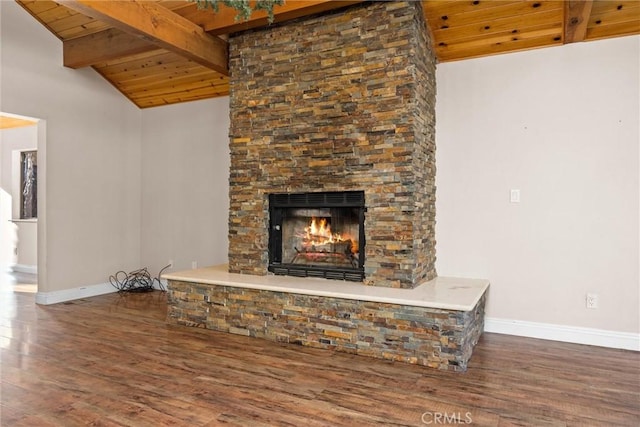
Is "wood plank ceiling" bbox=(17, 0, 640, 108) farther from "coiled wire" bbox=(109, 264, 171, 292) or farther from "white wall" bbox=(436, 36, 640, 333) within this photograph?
"coiled wire" bbox=(109, 264, 171, 292)

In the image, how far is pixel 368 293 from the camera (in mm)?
2980

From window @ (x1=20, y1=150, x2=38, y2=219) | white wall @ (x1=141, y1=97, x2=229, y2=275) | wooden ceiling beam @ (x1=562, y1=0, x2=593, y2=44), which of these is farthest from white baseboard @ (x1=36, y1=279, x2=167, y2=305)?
wooden ceiling beam @ (x1=562, y1=0, x2=593, y2=44)

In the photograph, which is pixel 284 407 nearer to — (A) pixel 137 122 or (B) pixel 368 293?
(B) pixel 368 293

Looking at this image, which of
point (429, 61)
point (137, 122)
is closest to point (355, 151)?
point (429, 61)

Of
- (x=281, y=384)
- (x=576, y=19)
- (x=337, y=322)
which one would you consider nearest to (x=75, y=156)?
(x=337, y=322)

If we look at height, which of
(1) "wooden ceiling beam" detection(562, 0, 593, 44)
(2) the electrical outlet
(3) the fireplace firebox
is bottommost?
(2) the electrical outlet

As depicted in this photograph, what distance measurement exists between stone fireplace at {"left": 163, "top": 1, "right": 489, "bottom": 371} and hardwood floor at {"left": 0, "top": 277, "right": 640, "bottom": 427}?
20cm

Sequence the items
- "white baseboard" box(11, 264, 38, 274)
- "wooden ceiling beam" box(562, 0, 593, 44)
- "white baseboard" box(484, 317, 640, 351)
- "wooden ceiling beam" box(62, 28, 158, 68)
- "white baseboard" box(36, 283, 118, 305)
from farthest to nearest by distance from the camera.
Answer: "white baseboard" box(11, 264, 38, 274) < "white baseboard" box(36, 283, 118, 305) < "wooden ceiling beam" box(62, 28, 158, 68) < "white baseboard" box(484, 317, 640, 351) < "wooden ceiling beam" box(562, 0, 593, 44)

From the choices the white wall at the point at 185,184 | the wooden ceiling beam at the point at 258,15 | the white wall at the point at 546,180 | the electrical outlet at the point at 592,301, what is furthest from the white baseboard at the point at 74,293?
the electrical outlet at the point at 592,301

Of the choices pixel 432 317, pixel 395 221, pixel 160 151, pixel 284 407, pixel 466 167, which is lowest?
pixel 284 407

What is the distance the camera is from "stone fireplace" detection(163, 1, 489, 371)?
9.68 feet

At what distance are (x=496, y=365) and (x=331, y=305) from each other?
3.85 feet

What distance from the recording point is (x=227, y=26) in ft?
11.8

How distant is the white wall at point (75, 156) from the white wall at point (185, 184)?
212mm
